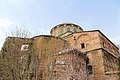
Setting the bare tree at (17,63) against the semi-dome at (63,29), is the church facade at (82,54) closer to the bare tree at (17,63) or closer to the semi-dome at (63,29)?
the semi-dome at (63,29)

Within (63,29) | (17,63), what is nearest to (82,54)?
(63,29)

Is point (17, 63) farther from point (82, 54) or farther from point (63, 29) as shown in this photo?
point (63, 29)

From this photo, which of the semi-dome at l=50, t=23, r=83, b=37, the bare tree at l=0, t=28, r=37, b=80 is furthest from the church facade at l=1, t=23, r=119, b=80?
the bare tree at l=0, t=28, r=37, b=80

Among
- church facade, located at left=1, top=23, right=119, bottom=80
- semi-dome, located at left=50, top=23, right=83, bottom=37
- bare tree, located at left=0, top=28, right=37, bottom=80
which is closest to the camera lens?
bare tree, located at left=0, top=28, right=37, bottom=80

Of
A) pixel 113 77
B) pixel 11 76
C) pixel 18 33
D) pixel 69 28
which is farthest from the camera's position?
pixel 69 28

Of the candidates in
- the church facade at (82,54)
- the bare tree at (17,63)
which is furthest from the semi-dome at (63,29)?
the bare tree at (17,63)

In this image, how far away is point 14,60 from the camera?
13.4 meters

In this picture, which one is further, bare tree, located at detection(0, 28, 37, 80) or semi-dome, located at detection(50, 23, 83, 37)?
semi-dome, located at detection(50, 23, 83, 37)

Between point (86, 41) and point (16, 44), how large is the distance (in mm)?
14662

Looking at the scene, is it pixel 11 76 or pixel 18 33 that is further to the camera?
pixel 18 33

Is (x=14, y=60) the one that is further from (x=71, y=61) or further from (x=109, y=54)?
(x=109, y=54)

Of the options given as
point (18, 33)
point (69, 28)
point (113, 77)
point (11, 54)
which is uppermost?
point (69, 28)

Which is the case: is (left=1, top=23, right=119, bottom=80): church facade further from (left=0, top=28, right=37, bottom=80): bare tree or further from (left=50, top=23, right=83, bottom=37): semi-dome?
(left=0, top=28, right=37, bottom=80): bare tree

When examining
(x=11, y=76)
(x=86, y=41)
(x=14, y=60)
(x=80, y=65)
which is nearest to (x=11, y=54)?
(x=14, y=60)
